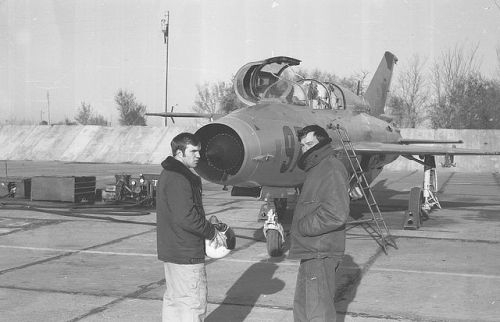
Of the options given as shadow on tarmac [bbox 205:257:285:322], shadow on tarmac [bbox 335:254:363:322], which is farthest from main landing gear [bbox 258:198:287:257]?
shadow on tarmac [bbox 335:254:363:322]

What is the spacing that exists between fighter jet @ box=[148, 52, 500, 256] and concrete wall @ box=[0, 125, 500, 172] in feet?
70.4

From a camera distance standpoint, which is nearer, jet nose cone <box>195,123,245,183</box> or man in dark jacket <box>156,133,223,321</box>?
man in dark jacket <box>156,133,223,321</box>

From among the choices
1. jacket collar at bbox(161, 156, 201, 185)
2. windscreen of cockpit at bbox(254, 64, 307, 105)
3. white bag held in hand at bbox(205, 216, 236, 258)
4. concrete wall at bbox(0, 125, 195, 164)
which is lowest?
concrete wall at bbox(0, 125, 195, 164)

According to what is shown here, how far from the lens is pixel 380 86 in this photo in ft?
60.1

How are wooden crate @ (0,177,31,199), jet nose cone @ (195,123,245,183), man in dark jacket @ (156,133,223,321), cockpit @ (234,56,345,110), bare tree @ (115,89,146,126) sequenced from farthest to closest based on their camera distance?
bare tree @ (115,89,146,126) → wooden crate @ (0,177,31,199) → cockpit @ (234,56,345,110) → jet nose cone @ (195,123,245,183) → man in dark jacket @ (156,133,223,321)

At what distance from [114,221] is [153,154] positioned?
25.3 metres

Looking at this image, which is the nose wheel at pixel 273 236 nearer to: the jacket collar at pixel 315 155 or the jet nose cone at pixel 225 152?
the jet nose cone at pixel 225 152

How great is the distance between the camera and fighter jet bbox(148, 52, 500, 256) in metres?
8.38

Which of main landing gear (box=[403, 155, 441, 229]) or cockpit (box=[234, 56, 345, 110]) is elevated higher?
cockpit (box=[234, 56, 345, 110])

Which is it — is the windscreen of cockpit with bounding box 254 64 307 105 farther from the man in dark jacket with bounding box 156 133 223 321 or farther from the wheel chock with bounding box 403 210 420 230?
the man in dark jacket with bounding box 156 133 223 321

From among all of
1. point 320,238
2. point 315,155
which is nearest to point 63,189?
point 315,155

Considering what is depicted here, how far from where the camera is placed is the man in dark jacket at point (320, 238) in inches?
183

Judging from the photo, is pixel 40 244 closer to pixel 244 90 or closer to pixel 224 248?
pixel 244 90

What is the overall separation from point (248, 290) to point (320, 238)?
2.71 metres
